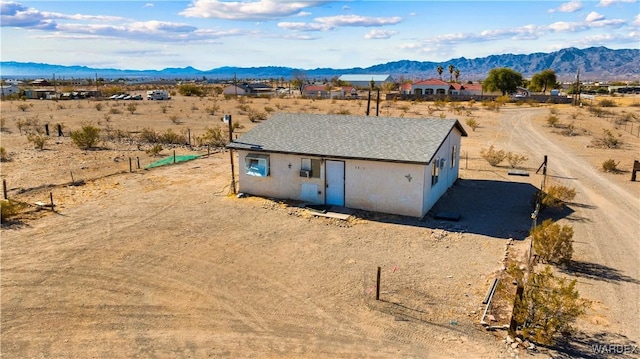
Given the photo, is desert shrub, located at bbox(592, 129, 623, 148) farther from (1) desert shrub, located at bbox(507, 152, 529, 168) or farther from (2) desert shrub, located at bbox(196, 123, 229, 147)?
(2) desert shrub, located at bbox(196, 123, 229, 147)

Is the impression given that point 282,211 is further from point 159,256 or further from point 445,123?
point 445,123

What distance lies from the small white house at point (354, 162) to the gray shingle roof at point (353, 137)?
36 millimetres

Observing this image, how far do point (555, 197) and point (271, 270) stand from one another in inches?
482

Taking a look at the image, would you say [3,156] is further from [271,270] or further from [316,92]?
[316,92]

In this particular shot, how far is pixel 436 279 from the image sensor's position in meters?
12.7

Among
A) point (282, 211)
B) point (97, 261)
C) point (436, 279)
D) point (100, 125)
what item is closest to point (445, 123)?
point (282, 211)

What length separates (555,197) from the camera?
62.3 feet

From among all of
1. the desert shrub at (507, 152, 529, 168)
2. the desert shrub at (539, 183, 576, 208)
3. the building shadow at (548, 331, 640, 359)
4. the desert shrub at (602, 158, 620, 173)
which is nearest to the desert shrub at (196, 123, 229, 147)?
the desert shrub at (507, 152, 529, 168)

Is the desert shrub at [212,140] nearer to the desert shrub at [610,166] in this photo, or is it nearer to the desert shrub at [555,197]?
the desert shrub at [555,197]

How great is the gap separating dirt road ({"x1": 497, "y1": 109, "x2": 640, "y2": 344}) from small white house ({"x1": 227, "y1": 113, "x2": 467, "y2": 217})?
5.45 m

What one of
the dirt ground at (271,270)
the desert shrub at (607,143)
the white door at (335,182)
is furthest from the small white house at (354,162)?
the desert shrub at (607,143)

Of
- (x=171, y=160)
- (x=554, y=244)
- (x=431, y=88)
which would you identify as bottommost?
(x=554, y=244)

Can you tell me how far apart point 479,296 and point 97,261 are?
10.7 m

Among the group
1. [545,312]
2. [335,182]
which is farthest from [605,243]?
[335,182]
